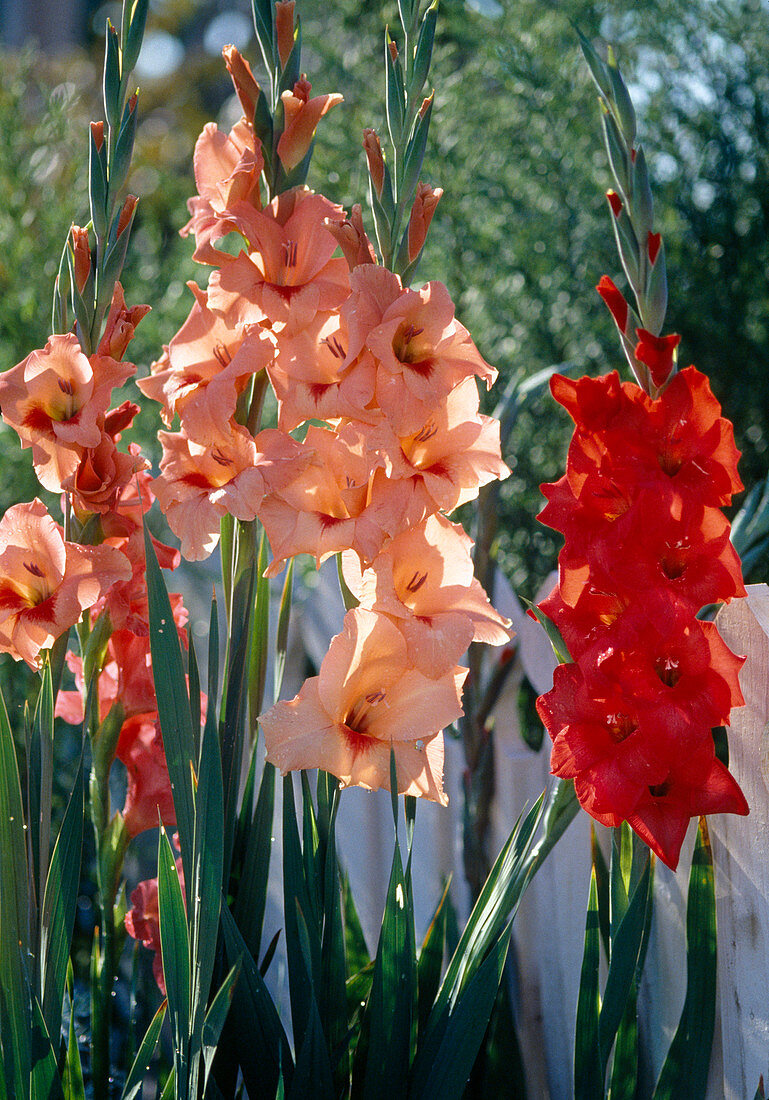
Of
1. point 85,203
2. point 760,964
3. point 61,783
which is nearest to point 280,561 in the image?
point 760,964

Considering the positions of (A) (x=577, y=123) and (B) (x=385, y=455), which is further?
(A) (x=577, y=123)

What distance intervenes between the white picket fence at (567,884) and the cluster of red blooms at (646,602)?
136mm

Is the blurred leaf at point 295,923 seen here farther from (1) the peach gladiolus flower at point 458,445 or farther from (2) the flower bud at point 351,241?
(2) the flower bud at point 351,241

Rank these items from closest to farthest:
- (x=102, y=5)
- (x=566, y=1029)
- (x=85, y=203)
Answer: (x=566, y=1029), (x=85, y=203), (x=102, y=5)

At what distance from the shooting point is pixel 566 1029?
1.11 meters

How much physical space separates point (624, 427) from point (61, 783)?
54.6 inches

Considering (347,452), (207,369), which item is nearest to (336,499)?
(347,452)

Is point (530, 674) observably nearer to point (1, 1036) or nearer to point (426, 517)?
point (426, 517)

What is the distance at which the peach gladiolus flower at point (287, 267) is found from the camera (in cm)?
71

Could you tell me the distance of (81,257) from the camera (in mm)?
747

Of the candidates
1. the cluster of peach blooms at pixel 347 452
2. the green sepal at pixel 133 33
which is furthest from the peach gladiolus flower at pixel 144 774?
the green sepal at pixel 133 33

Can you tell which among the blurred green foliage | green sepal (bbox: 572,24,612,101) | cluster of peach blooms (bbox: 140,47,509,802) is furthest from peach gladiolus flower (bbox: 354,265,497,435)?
the blurred green foliage

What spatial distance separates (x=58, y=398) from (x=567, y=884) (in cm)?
82

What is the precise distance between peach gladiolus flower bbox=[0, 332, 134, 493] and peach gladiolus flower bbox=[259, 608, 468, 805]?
0.27 m
